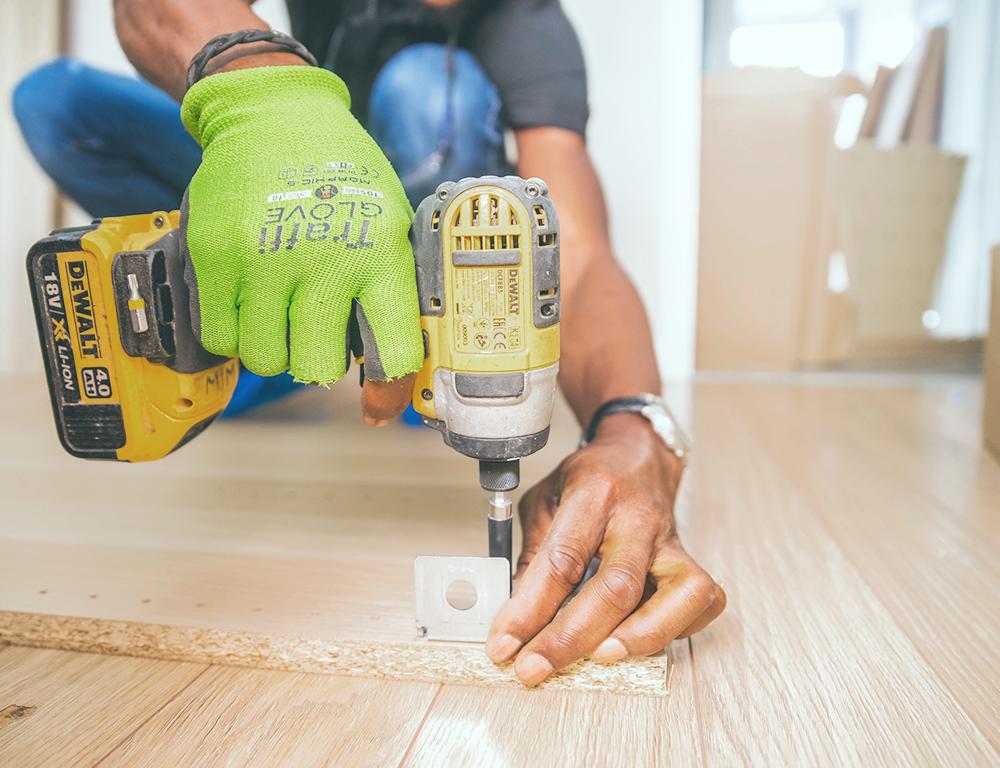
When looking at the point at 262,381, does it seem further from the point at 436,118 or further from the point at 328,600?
the point at 328,600

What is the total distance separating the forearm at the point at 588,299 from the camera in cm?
121

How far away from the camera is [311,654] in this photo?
0.83 meters

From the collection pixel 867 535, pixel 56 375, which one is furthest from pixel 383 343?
pixel 867 535

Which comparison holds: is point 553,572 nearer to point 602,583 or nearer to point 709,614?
point 602,583

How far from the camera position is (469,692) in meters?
0.79

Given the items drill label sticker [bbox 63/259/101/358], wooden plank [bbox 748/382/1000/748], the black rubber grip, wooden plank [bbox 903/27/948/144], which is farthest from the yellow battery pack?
wooden plank [bbox 903/27/948/144]

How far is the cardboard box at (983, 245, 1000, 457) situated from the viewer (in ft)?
5.59

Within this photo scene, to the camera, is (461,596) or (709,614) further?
(461,596)

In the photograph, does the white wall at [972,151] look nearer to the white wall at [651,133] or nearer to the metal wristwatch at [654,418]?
the white wall at [651,133]

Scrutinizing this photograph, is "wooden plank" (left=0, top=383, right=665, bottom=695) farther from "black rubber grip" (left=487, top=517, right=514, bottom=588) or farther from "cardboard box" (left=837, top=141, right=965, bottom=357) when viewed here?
"cardboard box" (left=837, top=141, right=965, bottom=357)

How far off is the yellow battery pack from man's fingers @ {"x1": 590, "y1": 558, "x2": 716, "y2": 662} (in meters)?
0.56

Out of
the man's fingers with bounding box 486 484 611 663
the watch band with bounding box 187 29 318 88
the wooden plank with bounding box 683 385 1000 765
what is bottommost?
the wooden plank with bounding box 683 385 1000 765

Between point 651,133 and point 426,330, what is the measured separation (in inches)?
76.5

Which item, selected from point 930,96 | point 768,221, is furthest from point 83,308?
point 930,96
